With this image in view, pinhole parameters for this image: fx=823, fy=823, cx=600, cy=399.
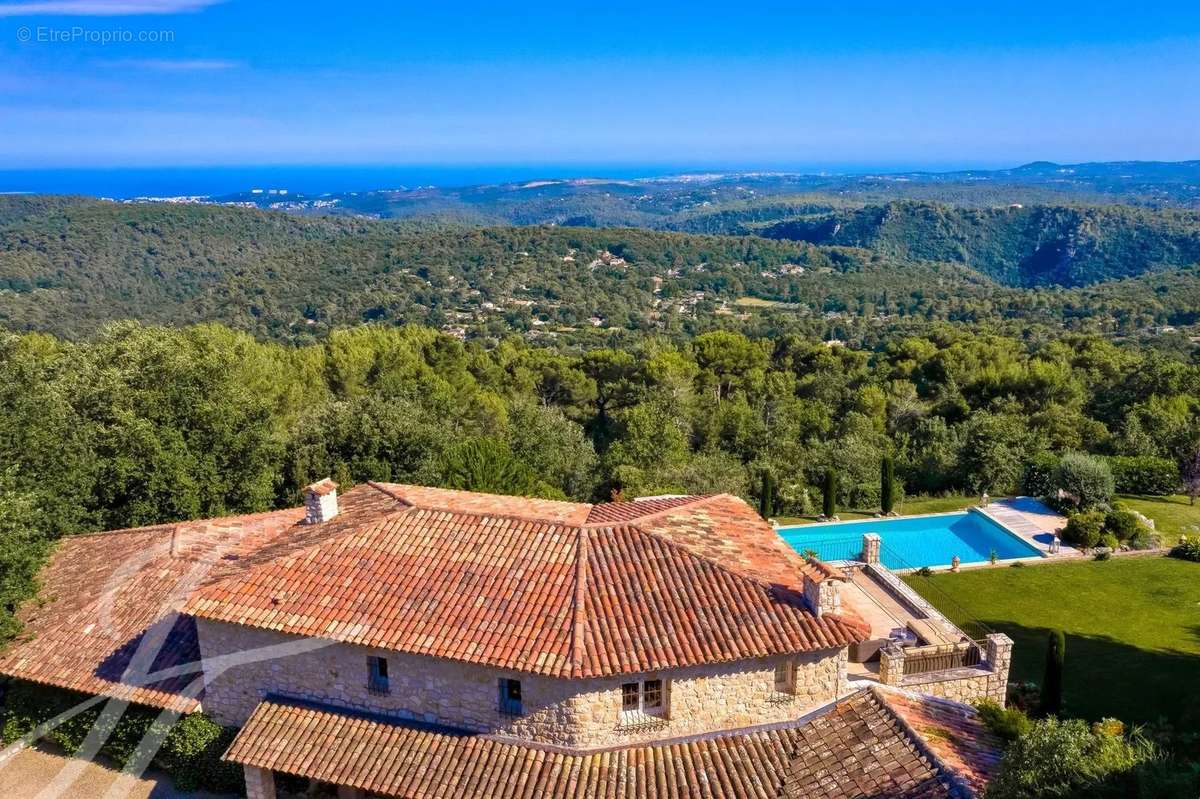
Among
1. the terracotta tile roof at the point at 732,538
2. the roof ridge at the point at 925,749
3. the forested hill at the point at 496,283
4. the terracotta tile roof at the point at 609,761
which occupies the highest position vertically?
the terracotta tile roof at the point at 732,538

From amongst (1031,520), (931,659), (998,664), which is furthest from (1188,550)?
(931,659)

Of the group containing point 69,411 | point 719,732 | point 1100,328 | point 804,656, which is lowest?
point 1100,328

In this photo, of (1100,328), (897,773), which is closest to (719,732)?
(897,773)

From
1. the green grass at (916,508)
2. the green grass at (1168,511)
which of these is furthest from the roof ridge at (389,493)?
the green grass at (1168,511)

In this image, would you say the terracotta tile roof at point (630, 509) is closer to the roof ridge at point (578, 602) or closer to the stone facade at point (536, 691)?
the roof ridge at point (578, 602)

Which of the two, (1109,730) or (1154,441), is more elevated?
(1109,730)

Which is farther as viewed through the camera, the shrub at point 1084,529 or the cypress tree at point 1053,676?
the shrub at point 1084,529

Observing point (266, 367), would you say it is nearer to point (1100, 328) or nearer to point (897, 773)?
point (897, 773)

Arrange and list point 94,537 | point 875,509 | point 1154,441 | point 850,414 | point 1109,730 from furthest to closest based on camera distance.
Answer: 1. point 850,414
2. point 1154,441
3. point 875,509
4. point 94,537
5. point 1109,730
